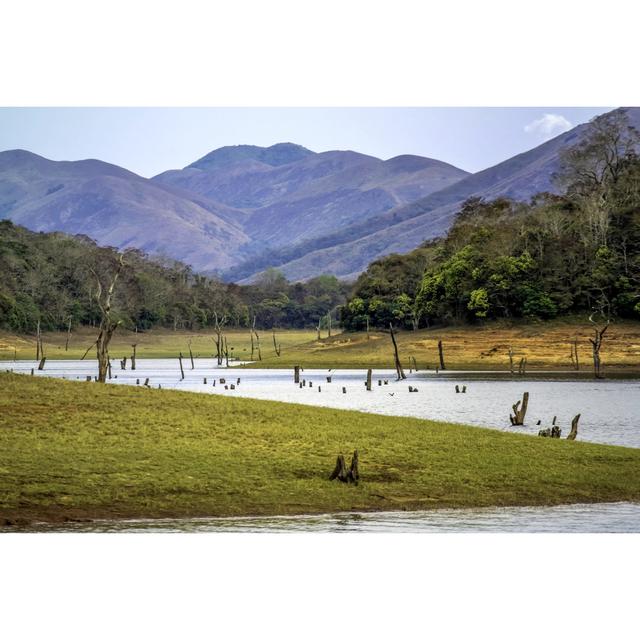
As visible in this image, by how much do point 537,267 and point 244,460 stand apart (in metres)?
87.1

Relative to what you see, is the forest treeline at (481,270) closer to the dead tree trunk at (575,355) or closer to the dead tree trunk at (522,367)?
the dead tree trunk at (575,355)

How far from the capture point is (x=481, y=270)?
10700 cm

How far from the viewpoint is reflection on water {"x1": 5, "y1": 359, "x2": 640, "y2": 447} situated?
4128 cm

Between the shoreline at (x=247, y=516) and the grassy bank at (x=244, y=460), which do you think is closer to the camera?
the shoreline at (x=247, y=516)

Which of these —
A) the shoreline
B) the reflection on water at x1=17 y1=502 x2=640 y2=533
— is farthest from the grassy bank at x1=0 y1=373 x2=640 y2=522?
the reflection on water at x1=17 y1=502 x2=640 y2=533

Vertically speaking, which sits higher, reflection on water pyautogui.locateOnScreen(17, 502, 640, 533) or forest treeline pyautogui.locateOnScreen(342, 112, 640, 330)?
forest treeline pyautogui.locateOnScreen(342, 112, 640, 330)

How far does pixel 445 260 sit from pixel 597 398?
218 ft

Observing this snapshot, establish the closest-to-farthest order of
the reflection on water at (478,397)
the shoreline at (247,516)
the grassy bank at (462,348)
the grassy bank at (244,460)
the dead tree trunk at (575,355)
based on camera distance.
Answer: the shoreline at (247,516) → the grassy bank at (244,460) → the reflection on water at (478,397) → the dead tree trunk at (575,355) → the grassy bank at (462,348)

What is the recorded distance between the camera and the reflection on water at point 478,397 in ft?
135

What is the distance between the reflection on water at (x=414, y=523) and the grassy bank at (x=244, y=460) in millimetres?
642

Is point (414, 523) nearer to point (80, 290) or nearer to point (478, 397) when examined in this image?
point (478, 397)

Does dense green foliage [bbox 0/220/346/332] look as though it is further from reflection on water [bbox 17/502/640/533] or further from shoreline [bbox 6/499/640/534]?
reflection on water [bbox 17/502/640/533]

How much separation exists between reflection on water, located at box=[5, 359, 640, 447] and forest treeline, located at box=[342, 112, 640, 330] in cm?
1661

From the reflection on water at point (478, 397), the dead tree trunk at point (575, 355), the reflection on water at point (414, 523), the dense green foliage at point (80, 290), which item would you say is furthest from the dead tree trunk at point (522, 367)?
→ the reflection on water at point (414, 523)
